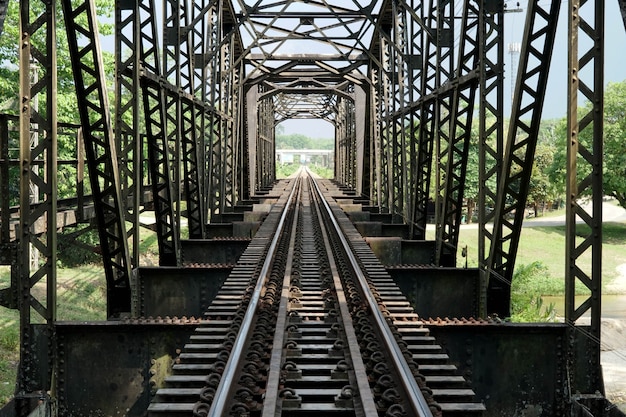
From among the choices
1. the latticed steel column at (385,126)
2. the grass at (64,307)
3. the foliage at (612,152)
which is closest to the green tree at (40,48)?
the grass at (64,307)

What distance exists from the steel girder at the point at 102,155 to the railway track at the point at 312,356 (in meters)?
1.55

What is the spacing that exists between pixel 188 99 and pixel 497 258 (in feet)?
24.1

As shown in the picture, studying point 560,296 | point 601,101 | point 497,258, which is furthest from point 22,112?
point 560,296

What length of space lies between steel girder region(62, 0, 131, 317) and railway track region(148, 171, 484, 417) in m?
1.55

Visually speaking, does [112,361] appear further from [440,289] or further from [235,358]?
[440,289]

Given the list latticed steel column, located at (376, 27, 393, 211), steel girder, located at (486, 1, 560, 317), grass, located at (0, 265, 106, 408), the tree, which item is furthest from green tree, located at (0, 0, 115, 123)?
the tree

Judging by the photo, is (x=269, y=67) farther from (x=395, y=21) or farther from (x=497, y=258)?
(x=497, y=258)

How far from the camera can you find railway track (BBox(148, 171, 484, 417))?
4812 mm

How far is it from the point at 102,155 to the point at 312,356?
13.9 feet

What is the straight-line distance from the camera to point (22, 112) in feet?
23.1

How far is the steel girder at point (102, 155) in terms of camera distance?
8172 millimetres

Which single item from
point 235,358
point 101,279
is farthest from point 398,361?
point 101,279

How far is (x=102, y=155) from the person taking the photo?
349 inches

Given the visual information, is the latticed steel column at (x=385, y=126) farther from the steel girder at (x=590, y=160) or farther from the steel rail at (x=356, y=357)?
the steel girder at (x=590, y=160)
